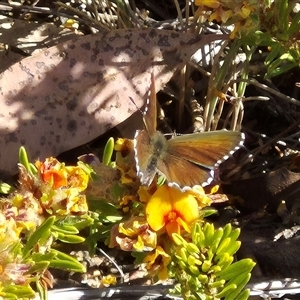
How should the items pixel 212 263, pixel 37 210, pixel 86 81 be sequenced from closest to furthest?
pixel 212 263, pixel 37 210, pixel 86 81

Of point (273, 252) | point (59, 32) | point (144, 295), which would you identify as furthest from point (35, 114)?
point (273, 252)

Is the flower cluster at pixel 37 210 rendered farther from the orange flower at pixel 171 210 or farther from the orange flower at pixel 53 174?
the orange flower at pixel 171 210

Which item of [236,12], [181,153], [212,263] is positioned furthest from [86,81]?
Result: [212,263]

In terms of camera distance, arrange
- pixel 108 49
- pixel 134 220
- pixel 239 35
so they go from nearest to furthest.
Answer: pixel 134 220, pixel 239 35, pixel 108 49

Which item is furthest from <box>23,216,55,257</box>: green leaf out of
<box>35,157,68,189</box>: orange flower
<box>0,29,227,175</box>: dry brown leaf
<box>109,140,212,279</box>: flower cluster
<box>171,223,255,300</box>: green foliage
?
<box>0,29,227,175</box>: dry brown leaf

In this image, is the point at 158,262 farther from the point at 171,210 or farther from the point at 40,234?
the point at 40,234

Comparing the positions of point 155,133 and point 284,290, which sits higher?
point 155,133

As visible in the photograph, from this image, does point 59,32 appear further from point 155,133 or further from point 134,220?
point 134,220
